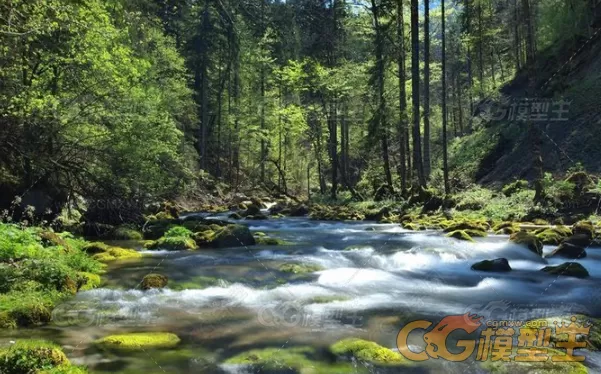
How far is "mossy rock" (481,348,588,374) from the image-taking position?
5002mm

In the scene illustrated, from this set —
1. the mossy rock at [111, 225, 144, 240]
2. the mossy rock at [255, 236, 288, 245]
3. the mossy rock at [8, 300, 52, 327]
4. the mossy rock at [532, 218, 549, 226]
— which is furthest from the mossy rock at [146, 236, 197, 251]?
the mossy rock at [532, 218, 549, 226]

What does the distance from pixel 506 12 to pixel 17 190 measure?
4547 cm

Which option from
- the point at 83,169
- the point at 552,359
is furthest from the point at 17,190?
the point at 552,359

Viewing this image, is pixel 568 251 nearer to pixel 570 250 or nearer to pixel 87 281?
pixel 570 250

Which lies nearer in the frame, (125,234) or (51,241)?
(51,241)

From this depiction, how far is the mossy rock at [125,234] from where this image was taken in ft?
50.0

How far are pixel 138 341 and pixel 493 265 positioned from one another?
7.64 meters

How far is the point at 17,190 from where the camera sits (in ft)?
45.9

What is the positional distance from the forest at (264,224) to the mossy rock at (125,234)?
0.26 ft

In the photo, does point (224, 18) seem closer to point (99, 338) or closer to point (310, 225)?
point (310, 225)

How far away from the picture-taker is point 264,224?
21.9m

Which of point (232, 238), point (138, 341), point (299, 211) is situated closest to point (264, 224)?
point (299, 211)
